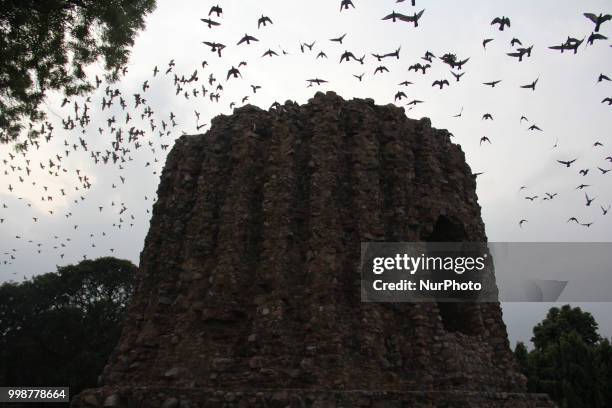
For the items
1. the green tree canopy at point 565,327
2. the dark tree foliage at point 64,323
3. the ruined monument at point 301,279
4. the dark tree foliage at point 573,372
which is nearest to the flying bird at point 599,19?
the ruined monument at point 301,279

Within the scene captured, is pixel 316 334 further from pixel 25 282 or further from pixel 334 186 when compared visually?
pixel 25 282

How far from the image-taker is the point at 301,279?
39.9ft

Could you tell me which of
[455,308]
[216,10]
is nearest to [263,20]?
[216,10]

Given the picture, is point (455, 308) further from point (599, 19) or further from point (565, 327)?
point (565, 327)

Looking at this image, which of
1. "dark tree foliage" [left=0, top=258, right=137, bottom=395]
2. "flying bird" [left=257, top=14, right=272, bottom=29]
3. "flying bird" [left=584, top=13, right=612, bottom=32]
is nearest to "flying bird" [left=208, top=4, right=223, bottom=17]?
"flying bird" [left=257, top=14, right=272, bottom=29]

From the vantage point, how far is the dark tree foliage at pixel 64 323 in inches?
1426

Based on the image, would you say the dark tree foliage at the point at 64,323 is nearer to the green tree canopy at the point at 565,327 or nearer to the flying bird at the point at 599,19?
the green tree canopy at the point at 565,327

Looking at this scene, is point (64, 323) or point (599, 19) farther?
point (64, 323)

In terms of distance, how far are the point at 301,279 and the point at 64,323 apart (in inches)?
1322

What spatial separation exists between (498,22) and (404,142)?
5.77 meters

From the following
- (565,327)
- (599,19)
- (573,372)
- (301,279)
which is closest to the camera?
(599,19)

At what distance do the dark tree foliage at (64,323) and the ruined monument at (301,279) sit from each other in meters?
27.3

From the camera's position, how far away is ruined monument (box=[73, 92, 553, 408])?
1062cm

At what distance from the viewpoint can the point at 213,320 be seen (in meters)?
11.8
